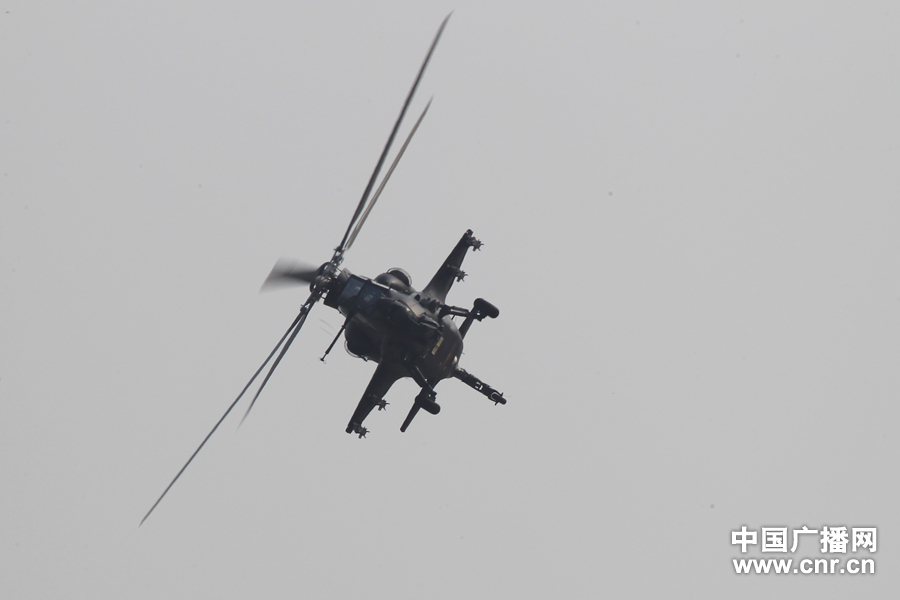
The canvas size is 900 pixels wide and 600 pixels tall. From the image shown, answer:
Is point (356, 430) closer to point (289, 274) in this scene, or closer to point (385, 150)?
point (289, 274)

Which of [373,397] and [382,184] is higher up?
[382,184]

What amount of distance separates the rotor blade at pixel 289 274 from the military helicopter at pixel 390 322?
53mm

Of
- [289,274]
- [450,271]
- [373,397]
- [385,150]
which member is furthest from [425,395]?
[385,150]

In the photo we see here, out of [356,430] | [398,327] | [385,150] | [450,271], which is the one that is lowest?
[356,430]

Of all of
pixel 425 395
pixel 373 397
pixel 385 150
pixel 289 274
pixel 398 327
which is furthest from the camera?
pixel 373 397

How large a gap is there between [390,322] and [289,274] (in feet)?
19.7

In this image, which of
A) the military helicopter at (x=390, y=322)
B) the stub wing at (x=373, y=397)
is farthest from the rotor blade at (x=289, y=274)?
the stub wing at (x=373, y=397)

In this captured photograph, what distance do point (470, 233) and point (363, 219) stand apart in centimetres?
1105

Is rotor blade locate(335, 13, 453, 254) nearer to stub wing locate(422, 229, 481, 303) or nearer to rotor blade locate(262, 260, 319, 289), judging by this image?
rotor blade locate(262, 260, 319, 289)

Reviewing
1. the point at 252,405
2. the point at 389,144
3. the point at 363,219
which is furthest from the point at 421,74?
the point at 252,405

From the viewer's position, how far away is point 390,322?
56.1m

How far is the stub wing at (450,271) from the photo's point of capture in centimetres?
6103

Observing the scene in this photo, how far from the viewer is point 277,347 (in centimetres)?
5256

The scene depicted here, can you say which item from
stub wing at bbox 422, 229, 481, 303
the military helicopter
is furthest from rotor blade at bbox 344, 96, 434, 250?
stub wing at bbox 422, 229, 481, 303
